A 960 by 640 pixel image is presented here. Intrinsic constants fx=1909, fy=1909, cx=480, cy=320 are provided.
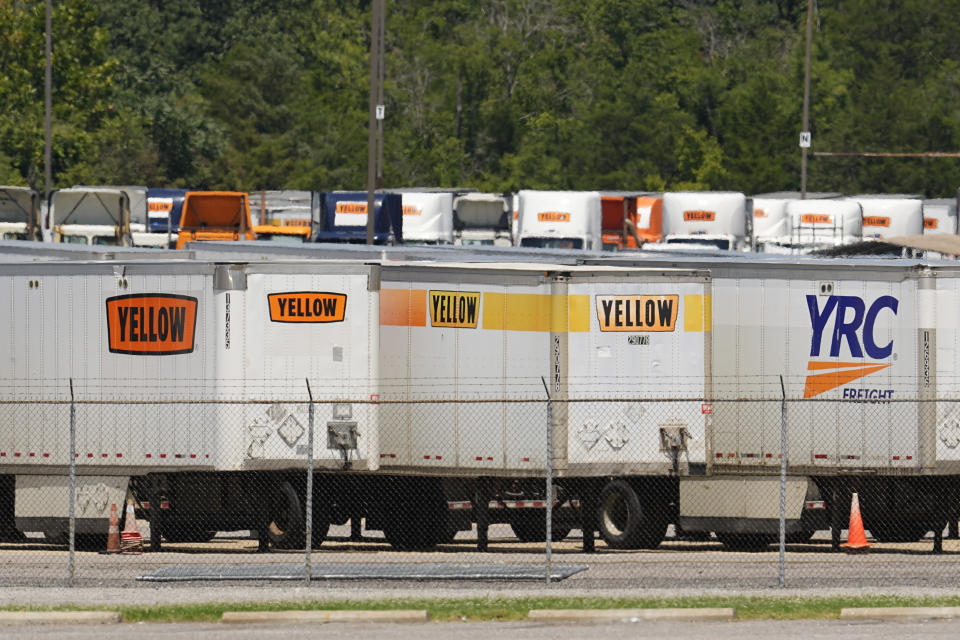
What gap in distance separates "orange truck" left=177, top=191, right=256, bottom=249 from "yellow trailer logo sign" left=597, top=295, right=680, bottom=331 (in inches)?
963

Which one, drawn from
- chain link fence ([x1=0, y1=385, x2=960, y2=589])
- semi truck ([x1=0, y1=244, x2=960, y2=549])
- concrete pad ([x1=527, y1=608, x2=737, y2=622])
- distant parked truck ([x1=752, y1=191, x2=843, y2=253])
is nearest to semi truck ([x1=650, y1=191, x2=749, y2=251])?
distant parked truck ([x1=752, y1=191, x2=843, y2=253])

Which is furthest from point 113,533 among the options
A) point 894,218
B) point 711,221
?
point 894,218

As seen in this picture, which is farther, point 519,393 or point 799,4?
point 799,4

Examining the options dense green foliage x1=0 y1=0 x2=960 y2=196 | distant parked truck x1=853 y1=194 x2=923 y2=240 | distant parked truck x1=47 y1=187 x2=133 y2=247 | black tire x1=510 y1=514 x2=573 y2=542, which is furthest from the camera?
dense green foliage x1=0 y1=0 x2=960 y2=196

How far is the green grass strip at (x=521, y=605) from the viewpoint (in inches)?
676

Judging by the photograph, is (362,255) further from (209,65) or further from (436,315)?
(209,65)

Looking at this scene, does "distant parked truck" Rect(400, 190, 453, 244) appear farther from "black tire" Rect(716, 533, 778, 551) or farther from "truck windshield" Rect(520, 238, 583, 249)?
"black tire" Rect(716, 533, 778, 551)

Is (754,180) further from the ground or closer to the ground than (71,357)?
further from the ground

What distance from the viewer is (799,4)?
11488 cm

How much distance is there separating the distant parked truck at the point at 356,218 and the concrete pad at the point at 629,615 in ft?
94.9

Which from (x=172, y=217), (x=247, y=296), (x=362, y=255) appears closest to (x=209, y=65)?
(x=172, y=217)

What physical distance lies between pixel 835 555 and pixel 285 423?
677 centimetres

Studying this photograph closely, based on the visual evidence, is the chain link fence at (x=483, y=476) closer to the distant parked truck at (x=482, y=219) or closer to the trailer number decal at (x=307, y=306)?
the trailer number decal at (x=307, y=306)

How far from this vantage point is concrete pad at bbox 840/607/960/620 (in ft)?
55.8
